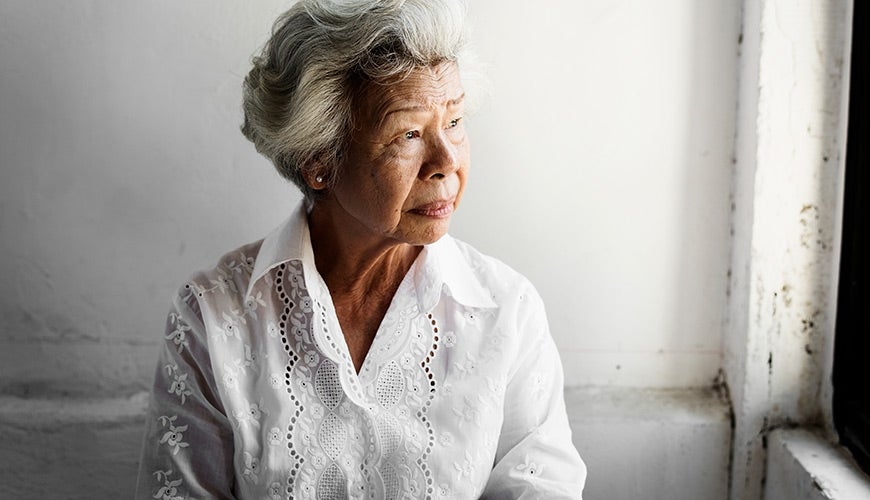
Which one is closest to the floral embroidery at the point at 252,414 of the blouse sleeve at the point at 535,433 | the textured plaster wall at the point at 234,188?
the blouse sleeve at the point at 535,433

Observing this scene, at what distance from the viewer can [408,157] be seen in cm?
161

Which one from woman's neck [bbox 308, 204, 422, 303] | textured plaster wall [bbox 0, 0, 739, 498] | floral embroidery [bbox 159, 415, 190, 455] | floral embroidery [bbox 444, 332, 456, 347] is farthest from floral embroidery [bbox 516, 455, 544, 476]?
floral embroidery [bbox 159, 415, 190, 455]

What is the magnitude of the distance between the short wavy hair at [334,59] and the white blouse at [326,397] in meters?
0.21

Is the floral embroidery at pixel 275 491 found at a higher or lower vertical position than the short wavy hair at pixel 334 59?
lower

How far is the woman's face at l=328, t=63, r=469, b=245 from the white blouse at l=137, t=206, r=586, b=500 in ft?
0.51

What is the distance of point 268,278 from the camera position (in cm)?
174

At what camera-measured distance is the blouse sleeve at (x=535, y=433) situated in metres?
1.72

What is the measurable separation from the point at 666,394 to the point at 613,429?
186 mm

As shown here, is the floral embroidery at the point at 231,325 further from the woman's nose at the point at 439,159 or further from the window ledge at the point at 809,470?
the window ledge at the point at 809,470

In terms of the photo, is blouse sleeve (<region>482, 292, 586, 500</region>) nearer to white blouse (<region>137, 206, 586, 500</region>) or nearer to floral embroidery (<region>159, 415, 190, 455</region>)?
white blouse (<region>137, 206, 586, 500</region>)

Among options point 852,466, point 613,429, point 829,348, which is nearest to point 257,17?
point 613,429

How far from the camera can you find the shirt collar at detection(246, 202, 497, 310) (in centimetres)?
172

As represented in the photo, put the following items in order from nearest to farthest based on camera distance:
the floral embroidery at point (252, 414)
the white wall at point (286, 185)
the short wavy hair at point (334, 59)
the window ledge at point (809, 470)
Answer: the short wavy hair at point (334, 59), the floral embroidery at point (252, 414), the window ledge at point (809, 470), the white wall at point (286, 185)

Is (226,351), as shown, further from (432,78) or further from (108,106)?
(108,106)
